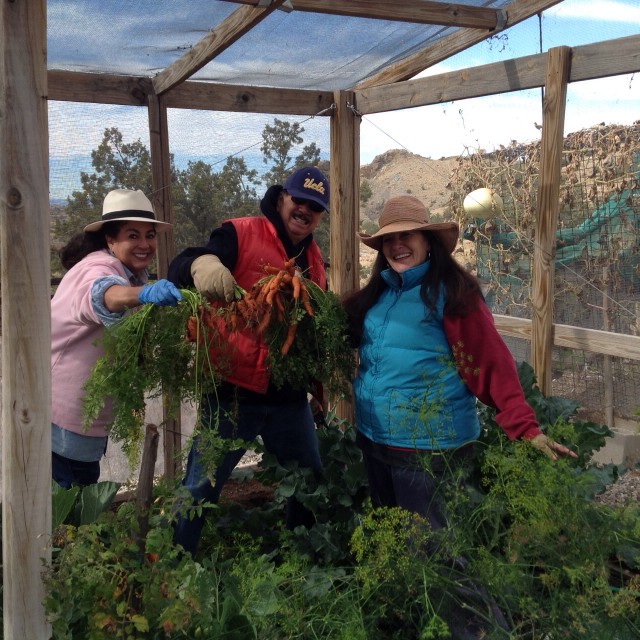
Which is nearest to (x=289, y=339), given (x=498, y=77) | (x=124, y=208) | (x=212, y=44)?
(x=124, y=208)

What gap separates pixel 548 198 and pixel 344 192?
1.73m

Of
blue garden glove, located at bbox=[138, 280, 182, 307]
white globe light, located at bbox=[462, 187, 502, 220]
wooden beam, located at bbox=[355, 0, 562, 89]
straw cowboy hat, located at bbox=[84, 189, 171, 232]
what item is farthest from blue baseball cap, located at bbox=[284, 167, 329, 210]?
white globe light, located at bbox=[462, 187, 502, 220]

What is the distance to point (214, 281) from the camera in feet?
9.84

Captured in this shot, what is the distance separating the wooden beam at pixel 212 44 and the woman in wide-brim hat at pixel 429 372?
1.44m

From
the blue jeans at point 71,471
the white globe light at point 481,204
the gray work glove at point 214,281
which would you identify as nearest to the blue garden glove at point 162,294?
the gray work glove at point 214,281

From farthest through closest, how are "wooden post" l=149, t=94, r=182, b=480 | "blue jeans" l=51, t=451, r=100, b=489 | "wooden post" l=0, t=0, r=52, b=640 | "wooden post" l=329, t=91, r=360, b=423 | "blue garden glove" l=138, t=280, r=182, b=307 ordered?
"wooden post" l=329, t=91, r=360, b=423, "wooden post" l=149, t=94, r=182, b=480, "blue jeans" l=51, t=451, r=100, b=489, "blue garden glove" l=138, t=280, r=182, b=307, "wooden post" l=0, t=0, r=52, b=640

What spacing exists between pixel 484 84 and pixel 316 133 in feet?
4.71

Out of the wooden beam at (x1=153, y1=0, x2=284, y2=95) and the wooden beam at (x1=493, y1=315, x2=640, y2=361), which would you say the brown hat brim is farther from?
the wooden beam at (x1=493, y1=315, x2=640, y2=361)

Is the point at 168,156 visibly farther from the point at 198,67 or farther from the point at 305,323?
the point at 305,323

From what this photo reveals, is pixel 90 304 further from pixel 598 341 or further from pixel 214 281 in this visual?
pixel 598 341

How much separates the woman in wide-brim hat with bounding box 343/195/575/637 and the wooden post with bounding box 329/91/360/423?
240 cm

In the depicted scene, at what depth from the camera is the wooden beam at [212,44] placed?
12.9 feet

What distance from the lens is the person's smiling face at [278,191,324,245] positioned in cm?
346

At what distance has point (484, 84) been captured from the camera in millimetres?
4699
